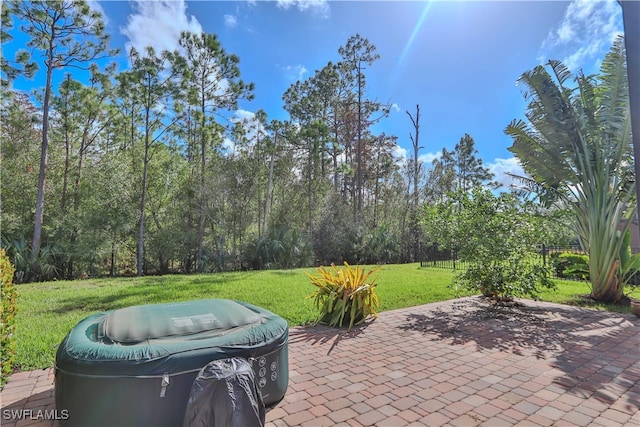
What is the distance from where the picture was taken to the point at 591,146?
650 centimetres

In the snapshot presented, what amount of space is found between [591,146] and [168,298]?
866cm

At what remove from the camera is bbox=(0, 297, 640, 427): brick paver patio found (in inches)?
94.7

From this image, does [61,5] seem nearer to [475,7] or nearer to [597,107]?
[475,7]

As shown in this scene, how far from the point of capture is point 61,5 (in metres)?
11.1

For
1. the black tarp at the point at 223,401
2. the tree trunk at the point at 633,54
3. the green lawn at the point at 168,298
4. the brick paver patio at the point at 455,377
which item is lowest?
the brick paver patio at the point at 455,377

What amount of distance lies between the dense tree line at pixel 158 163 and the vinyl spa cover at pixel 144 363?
10.5 meters

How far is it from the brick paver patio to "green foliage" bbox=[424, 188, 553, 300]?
0.72 meters

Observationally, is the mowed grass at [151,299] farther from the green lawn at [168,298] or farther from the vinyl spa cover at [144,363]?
the vinyl spa cover at [144,363]

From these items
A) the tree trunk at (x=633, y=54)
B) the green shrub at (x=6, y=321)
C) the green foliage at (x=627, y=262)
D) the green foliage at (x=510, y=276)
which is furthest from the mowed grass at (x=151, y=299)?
the tree trunk at (x=633, y=54)

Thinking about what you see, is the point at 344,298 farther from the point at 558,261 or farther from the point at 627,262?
the point at 558,261

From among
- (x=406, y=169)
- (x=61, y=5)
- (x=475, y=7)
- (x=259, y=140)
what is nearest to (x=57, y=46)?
(x=61, y=5)

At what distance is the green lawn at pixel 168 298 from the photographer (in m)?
3.89

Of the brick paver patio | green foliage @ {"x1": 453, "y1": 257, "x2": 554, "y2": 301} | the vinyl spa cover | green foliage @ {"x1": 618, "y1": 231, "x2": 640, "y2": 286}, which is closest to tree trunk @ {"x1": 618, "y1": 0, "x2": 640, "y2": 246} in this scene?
the brick paver patio

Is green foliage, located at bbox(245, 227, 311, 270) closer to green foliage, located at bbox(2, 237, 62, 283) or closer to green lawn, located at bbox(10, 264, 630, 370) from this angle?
green lawn, located at bbox(10, 264, 630, 370)
